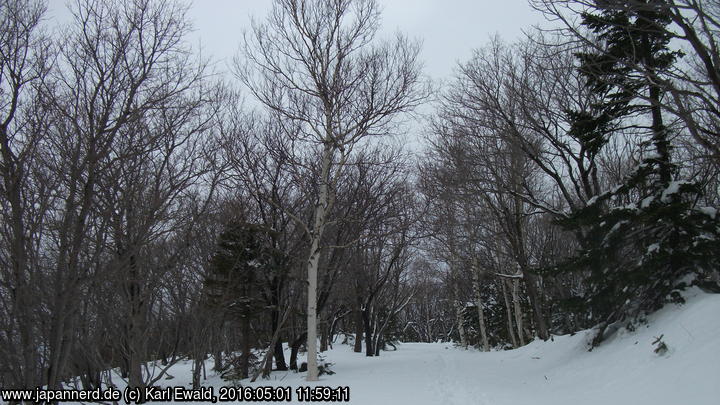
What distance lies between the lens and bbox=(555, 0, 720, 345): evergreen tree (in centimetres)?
802

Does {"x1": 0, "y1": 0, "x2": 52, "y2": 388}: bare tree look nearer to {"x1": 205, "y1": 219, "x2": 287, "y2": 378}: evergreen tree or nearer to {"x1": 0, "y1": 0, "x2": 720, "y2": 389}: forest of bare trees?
{"x1": 0, "y1": 0, "x2": 720, "y2": 389}: forest of bare trees

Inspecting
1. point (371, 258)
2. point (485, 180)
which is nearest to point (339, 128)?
point (485, 180)

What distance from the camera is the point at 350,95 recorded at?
12.2m

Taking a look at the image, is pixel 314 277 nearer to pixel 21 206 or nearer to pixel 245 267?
pixel 245 267

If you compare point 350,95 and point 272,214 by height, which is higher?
point 350,95

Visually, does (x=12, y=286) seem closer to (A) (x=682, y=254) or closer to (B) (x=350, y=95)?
(B) (x=350, y=95)

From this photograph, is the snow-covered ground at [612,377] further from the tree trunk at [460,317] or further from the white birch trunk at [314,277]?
the tree trunk at [460,317]

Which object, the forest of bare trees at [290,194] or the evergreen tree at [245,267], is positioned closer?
the forest of bare trees at [290,194]

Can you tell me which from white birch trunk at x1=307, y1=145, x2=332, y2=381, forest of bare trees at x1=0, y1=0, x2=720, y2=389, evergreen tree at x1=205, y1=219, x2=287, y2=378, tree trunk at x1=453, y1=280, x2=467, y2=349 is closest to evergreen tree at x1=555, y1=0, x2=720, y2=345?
forest of bare trees at x1=0, y1=0, x2=720, y2=389

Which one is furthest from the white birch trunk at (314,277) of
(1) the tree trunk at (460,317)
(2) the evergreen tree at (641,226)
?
(1) the tree trunk at (460,317)

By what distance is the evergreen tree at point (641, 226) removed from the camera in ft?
26.3

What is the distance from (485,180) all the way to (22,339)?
11347mm

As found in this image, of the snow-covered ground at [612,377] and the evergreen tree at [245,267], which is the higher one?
the evergreen tree at [245,267]
